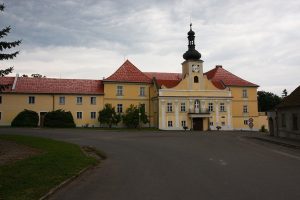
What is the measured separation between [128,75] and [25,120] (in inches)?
703

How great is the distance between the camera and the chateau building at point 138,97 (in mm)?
54375

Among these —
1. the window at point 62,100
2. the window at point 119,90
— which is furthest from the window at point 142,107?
the window at point 62,100

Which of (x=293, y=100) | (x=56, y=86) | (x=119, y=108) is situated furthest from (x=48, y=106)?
(x=293, y=100)

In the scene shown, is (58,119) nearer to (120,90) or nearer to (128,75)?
(120,90)

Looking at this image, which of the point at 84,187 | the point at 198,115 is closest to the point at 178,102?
the point at 198,115

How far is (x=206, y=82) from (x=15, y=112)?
29.5m

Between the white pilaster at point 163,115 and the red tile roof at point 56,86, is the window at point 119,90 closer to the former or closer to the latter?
the red tile roof at point 56,86

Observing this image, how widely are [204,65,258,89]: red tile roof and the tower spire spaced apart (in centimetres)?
603

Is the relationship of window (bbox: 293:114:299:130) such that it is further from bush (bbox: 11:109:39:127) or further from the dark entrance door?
bush (bbox: 11:109:39:127)

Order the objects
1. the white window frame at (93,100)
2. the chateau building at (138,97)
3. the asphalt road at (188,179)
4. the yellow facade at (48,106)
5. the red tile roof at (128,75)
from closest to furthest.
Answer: the asphalt road at (188,179), the yellow facade at (48,106), the chateau building at (138,97), the white window frame at (93,100), the red tile roof at (128,75)

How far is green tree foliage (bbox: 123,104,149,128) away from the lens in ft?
179

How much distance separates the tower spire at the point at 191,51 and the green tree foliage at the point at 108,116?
1525cm

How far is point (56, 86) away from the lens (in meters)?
56.2

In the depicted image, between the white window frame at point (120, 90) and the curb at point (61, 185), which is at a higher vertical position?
the white window frame at point (120, 90)
